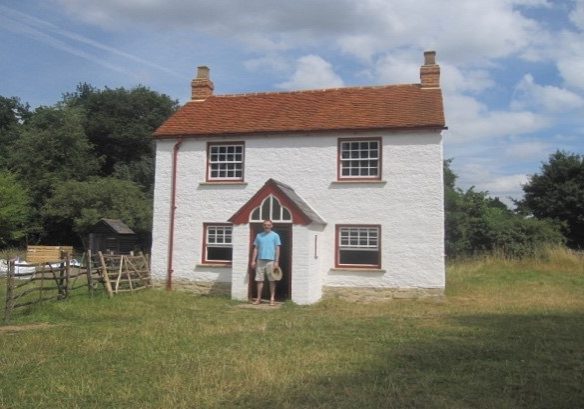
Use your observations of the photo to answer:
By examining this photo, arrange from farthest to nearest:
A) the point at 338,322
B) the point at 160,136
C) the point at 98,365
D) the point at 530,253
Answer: the point at 530,253
the point at 160,136
the point at 338,322
the point at 98,365

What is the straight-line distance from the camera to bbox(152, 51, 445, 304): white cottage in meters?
17.6

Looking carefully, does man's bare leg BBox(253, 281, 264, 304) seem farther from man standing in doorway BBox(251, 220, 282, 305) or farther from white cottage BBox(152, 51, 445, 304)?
white cottage BBox(152, 51, 445, 304)

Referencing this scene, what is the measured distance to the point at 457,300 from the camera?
57.2ft

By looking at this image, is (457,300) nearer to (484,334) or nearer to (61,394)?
(484,334)

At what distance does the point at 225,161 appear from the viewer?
784 inches

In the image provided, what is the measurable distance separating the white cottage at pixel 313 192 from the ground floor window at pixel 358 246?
1.3 inches

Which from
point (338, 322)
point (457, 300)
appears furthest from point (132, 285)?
point (457, 300)

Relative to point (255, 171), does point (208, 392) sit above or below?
below

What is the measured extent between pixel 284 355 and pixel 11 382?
395cm

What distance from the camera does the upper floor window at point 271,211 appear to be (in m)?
17.3

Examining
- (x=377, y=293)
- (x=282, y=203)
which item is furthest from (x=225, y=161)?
(x=377, y=293)

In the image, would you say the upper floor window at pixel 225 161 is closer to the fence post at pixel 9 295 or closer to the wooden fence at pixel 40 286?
the wooden fence at pixel 40 286

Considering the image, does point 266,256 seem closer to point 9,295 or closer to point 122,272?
point 122,272

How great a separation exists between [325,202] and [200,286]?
16.8 feet
